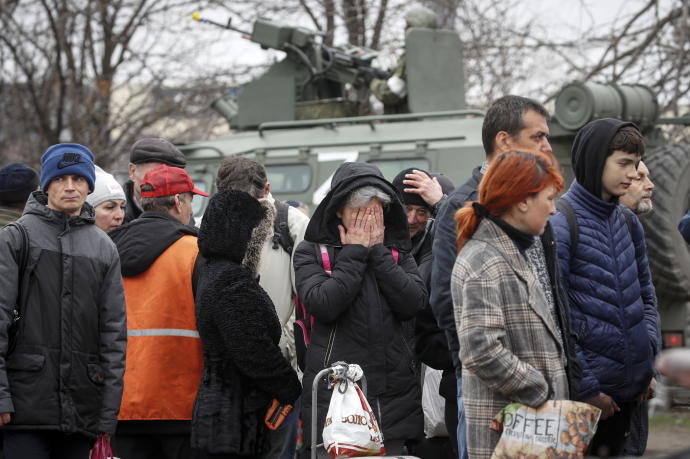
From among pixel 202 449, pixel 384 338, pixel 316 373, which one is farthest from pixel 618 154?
pixel 202 449

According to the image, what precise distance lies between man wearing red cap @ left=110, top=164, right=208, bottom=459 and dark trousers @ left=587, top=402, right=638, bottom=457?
1705mm

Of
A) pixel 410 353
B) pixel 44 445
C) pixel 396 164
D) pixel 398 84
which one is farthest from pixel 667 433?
pixel 44 445

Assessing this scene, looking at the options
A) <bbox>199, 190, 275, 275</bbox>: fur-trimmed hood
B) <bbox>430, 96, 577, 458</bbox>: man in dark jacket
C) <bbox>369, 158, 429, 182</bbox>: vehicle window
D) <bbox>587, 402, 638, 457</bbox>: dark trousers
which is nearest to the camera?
<bbox>430, 96, 577, 458</bbox>: man in dark jacket

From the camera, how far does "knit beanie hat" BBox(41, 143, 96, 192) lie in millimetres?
4801

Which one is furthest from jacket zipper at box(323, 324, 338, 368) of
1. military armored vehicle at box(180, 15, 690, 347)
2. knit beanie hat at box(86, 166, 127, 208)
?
military armored vehicle at box(180, 15, 690, 347)

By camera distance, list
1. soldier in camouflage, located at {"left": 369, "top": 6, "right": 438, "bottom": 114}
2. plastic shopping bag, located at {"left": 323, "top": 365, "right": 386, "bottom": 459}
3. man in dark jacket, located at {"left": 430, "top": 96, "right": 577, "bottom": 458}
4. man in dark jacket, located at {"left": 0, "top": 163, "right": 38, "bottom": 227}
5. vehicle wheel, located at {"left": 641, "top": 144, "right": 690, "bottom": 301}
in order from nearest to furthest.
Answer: man in dark jacket, located at {"left": 430, "top": 96, "right": 577, "bottom": 458} < plastic shopping bag, located at {"left": 323, "top": 365, "right": 386, "bottom": 459} < man in dark jacket, located at {"left": 0, "top": 163, "right": 38, "bottom": 227} < vehicle wheel, located at {"left": 641, "top": 144, "right": 690, "bottom": 301} < soldier in camouflage, located at {"left": 369, "top": 6, "right": 438, "bottom": 114}

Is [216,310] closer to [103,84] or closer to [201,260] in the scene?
[201,260]

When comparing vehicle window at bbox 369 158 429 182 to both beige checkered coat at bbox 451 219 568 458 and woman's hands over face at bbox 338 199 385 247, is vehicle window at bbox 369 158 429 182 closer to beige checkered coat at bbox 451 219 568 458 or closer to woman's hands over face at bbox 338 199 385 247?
woman's hands over face at bbox 338 199 385 247

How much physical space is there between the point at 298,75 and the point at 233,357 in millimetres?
8035

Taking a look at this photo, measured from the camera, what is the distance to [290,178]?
10.4 m

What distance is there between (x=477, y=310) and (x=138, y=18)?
14.6m

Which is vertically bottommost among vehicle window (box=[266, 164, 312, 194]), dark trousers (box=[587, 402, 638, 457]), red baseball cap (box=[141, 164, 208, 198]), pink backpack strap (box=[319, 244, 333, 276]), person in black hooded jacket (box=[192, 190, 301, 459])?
dark trousers (box=[587, 402, 638, 457])

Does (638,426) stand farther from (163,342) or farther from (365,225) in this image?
(163,342)

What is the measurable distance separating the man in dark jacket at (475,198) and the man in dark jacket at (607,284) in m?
0.24
